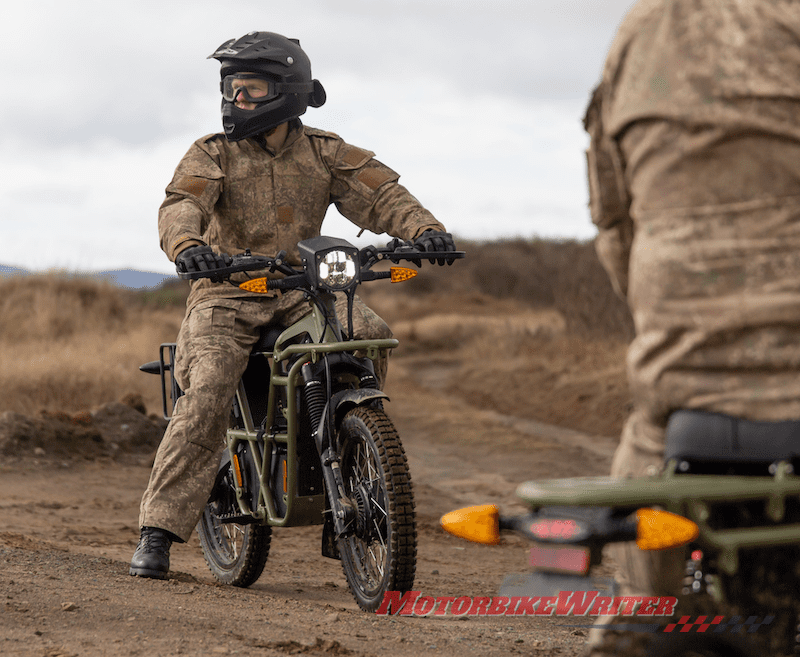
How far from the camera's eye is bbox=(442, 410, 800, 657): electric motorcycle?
77.3 inches

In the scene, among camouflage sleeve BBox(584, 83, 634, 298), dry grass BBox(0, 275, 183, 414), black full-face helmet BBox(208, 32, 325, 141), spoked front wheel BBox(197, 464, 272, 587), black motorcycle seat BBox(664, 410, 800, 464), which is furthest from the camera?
dry grass BBox(0, 275, 183, 414)

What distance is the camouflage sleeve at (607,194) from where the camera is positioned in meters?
2.25

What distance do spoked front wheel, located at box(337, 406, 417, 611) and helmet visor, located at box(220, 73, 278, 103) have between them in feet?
5.42

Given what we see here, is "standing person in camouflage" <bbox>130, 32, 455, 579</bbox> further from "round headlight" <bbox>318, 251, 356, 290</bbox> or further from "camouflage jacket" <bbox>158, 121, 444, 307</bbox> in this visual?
"round headlight" <bbox>318, 251, 356, 290</bbox>

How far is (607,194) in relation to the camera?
2.28m

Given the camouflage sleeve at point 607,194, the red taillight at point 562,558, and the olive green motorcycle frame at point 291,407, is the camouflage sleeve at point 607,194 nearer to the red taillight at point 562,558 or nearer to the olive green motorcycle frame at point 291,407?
the red taillight at point 562,558

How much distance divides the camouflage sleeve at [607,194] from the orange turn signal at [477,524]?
0.58 m

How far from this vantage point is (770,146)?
1998mm

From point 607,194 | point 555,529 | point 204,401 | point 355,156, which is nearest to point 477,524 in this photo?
point 555,529

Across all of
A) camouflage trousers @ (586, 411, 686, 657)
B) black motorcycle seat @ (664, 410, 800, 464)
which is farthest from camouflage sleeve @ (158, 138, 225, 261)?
black motorcycle seat @ (664, 410, 800, 464)

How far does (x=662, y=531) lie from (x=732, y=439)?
25 cm

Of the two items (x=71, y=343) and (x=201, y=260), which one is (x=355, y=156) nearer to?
(x=201, y=260)

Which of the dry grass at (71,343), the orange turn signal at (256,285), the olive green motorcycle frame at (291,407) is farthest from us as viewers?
the dry grass at (71,343)

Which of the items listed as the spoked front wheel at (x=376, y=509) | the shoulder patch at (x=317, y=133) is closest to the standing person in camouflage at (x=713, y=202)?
the spoked front wheel at (x=376, y=509)
